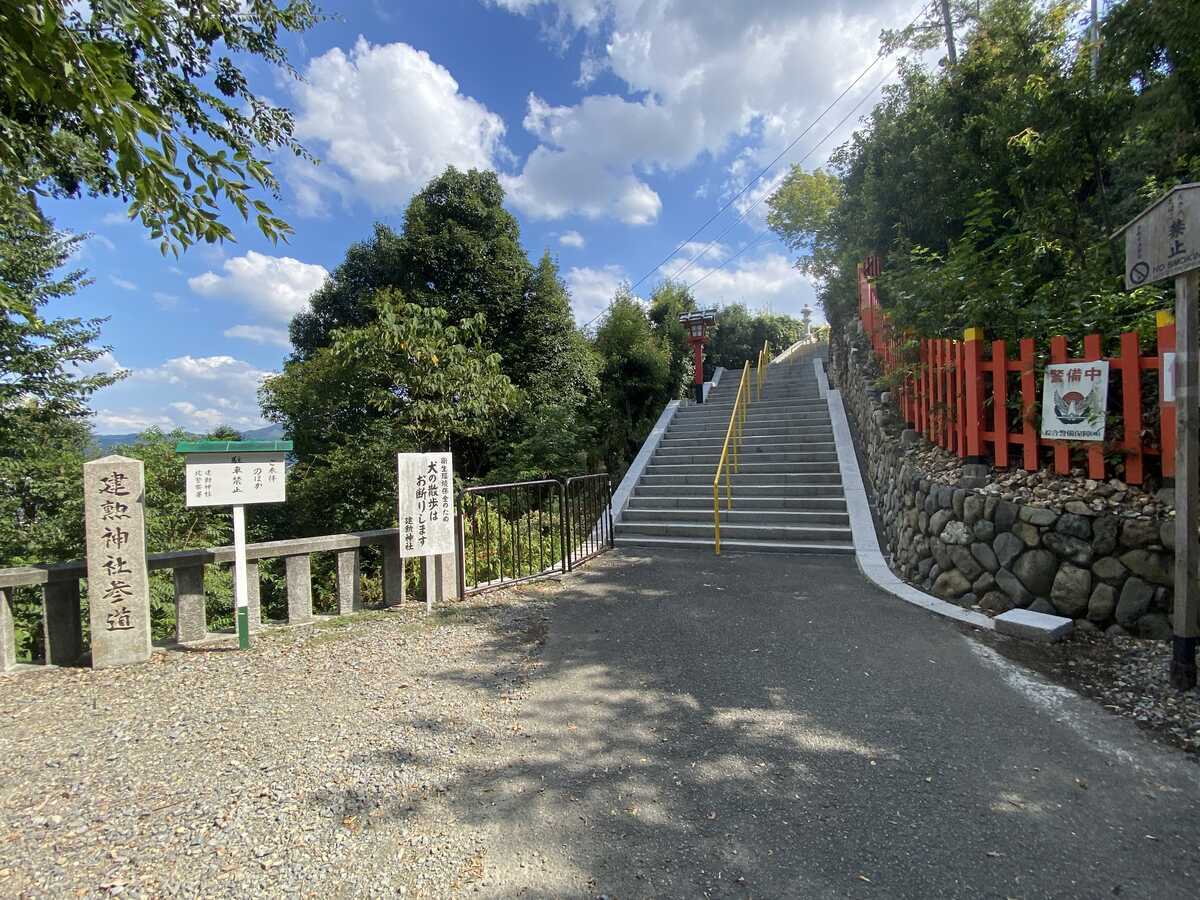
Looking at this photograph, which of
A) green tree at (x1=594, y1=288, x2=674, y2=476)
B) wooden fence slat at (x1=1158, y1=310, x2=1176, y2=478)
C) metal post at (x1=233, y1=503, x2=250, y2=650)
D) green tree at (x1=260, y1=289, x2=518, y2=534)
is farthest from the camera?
green tree at (x1=594, y1=288, x2=674, y2=476)

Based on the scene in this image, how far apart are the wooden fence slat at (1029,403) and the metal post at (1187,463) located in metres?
1.41

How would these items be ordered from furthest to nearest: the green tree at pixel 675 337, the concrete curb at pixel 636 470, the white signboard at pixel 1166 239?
1. the green tree at pixel 675 337
2. the concrete curb at pixel 636 470
3. the white signboard at pixel 1166 239

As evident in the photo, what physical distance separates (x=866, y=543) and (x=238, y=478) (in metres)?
6.56

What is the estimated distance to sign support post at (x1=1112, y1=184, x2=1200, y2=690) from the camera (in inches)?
117

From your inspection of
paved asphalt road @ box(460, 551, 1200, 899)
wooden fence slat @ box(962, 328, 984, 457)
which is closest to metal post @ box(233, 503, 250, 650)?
paved asphalt road @ box(460, 551, 1200, 899)

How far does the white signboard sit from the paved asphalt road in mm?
2446

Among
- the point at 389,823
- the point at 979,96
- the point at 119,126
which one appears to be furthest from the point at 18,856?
the point at 979,96

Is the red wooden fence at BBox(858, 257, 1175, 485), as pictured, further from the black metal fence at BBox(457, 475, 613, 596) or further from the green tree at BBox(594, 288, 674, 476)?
the green tree at BBox(594, 288, 674, 476)

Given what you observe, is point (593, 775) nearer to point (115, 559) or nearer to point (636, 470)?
point (115, 559)

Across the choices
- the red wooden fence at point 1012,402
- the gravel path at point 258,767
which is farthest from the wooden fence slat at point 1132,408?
the gravel path at point 258,767

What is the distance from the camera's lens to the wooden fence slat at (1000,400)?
4723 mm

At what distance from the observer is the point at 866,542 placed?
6797 millimetres

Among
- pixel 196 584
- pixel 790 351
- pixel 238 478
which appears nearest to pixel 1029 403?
pixel 238 478

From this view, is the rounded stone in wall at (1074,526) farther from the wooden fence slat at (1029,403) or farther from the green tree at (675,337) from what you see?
the green tree at (675,337)
